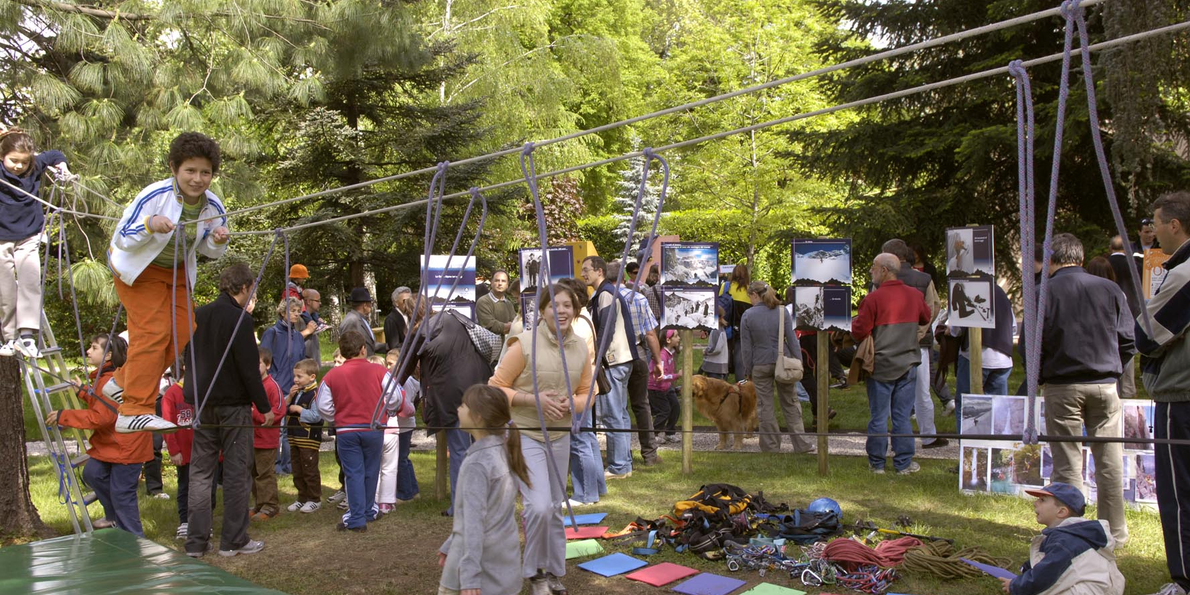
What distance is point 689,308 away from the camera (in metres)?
7.21

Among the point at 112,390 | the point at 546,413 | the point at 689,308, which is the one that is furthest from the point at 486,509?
the point at 689,308

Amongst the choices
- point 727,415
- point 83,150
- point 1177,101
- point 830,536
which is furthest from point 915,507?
point 83,150

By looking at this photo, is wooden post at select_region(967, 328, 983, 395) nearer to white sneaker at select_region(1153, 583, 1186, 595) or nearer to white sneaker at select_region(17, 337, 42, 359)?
white sneaker at select_region(1153, 583, 1186, 595)

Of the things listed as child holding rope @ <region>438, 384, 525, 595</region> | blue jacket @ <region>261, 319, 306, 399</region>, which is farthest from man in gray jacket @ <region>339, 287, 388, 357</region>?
child holding rope @ <region>438, 384, 525, 595</region>

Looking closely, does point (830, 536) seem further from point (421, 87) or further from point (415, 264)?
point (421, 87)

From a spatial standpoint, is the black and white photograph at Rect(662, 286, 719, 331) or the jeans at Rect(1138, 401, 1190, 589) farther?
the black and white photograph at Rect(662, 286, 719, 331)

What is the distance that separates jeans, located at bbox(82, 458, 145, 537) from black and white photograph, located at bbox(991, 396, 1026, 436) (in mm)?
5740

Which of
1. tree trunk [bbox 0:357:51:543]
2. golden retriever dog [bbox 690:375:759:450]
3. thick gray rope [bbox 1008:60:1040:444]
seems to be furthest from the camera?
golden retriever dog [bbox 690:375:759:450]

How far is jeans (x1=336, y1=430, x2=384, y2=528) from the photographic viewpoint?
5.97 metres

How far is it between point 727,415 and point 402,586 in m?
4.50

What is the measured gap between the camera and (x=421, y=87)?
1584cm

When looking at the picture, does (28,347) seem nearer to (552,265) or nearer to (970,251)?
(552,265)

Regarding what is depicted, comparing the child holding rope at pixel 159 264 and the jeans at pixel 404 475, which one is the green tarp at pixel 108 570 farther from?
the jeans at pixel 404 475

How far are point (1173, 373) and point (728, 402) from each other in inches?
194
